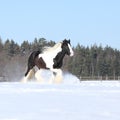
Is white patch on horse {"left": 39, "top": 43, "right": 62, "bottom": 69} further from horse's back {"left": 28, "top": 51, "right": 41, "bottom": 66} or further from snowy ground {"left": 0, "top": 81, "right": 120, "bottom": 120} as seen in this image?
snowy ground {"left": 0, "top": 81, "right": 120, "bottom": 120}

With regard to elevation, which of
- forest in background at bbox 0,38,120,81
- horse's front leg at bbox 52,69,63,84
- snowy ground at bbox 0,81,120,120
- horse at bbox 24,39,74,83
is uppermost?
forest in background at bbox 0,38,120,81

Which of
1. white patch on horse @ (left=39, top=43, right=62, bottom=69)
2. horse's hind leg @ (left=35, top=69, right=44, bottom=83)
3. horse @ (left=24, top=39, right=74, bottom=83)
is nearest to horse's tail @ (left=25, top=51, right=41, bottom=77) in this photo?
horse @ (left=24, top=39, right=74, bottom=83)

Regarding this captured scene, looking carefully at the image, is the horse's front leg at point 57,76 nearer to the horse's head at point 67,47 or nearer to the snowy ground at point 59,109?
the horse's head at point 67,47

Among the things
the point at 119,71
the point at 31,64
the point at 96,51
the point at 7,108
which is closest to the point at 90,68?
the point at 119,71

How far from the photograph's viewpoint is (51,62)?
64.6 ft

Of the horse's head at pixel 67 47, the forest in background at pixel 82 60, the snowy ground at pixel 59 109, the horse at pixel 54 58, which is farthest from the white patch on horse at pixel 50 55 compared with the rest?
the forest in background at pixel 82 60

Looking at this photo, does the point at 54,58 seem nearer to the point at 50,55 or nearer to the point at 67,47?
the point at 50,55

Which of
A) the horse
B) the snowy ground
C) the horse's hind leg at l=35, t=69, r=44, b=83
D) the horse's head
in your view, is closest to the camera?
the snowy ground

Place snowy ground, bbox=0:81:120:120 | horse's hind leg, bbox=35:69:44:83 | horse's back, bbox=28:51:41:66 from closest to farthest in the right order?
snowy ground, bbox=0:81:120:120 < horse's hind leg, bbox=35:69:44:83 < horse's back, bbox=28:51:41:66

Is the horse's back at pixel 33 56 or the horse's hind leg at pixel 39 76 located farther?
the horse's back at pixel 33 56

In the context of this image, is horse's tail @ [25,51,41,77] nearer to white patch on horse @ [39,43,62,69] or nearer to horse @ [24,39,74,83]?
horse @ [24,39,74,83]

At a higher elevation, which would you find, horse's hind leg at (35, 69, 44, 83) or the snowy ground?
horse's hind leg at (35, 69, 44, 83)

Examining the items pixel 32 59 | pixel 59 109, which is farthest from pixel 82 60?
pixel 59 109

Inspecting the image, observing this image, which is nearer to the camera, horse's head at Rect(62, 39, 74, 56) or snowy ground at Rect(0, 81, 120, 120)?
snowy ground at Rect(0, 81, 120, 120)
